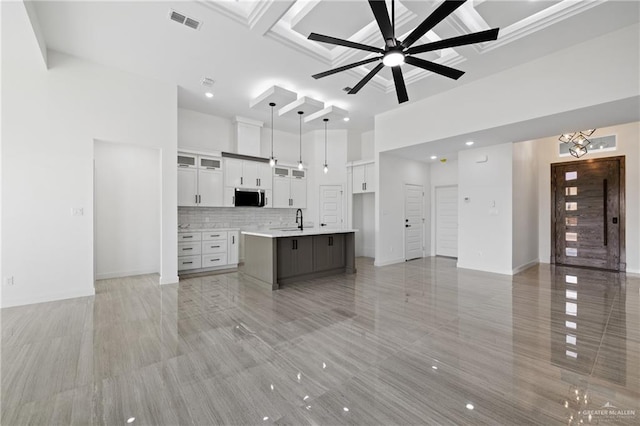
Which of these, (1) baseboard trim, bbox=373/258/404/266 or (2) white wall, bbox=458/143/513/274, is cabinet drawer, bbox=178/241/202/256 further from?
(2) white wall, bbox=458/143/513/274

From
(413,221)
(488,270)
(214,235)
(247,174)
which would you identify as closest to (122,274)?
(214,235)

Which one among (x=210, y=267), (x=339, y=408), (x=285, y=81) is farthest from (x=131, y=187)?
(x=339, y=408)

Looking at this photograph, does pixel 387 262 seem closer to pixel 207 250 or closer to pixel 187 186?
pixel 207 250

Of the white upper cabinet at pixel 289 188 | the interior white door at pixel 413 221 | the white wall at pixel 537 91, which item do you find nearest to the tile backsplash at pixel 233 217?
the white upper cabinet at pixel 289 188

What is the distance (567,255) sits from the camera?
22.1 ft

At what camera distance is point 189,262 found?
5.91 meters

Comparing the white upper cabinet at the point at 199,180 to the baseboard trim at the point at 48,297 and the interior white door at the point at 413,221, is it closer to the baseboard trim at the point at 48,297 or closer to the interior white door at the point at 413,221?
the baseboard trim at the point at 48,297

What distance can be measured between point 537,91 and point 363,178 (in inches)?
158

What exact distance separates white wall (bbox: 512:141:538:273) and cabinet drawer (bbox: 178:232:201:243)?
21.6 ft

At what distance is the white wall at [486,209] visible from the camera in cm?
576

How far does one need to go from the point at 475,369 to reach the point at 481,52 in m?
4.12

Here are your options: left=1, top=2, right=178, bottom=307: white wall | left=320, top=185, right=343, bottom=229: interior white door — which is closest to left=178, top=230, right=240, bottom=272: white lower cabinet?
left=1, top=2, right=178, bottom=307: white wall

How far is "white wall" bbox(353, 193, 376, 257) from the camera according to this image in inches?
324

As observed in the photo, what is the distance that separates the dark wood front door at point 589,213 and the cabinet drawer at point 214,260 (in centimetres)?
794
